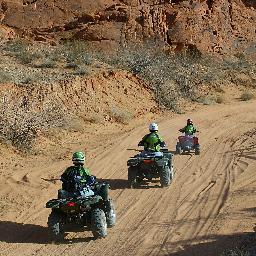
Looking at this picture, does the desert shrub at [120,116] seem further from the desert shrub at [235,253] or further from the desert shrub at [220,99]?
the desert shrub at [235,253]

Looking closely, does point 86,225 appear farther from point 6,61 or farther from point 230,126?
point 6,61

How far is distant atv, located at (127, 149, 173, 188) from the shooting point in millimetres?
13117

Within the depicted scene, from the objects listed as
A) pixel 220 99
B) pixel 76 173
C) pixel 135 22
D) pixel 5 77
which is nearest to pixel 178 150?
pixel 76 173

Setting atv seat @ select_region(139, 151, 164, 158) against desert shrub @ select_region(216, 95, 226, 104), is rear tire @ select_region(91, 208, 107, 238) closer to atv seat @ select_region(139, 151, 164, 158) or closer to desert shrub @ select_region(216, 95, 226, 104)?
atv seat @ select_region(139, 151, 164, 158)

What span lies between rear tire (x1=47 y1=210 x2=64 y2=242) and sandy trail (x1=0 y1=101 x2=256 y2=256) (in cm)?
17

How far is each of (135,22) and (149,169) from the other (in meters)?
27.7

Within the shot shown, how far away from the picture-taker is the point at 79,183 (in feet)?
32.9

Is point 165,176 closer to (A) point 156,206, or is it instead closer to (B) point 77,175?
(A) point 156,206

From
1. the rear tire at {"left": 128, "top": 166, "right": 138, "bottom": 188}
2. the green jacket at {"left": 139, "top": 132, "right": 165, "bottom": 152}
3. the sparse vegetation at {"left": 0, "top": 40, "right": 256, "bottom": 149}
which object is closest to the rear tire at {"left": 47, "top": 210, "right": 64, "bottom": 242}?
the rear tire at {"left": 128, "top": 166, "right": 138, "bottom": 188}

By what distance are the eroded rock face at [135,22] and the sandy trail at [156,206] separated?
71.4 feet

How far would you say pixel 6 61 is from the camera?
29.9m

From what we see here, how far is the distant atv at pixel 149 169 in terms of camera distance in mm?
13117

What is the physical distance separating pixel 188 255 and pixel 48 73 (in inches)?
757

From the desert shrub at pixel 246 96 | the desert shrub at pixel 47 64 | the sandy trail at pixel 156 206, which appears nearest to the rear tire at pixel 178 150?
the sandy trail at pixel 156 206
